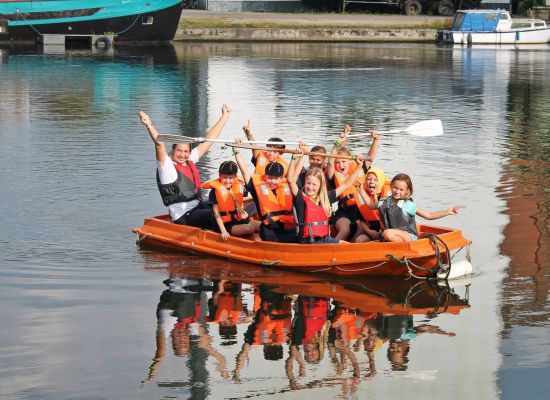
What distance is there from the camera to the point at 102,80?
3338cm

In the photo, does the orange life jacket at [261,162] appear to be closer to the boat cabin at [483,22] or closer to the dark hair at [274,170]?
the dark hair at [274,170]

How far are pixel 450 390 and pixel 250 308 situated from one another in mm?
2908

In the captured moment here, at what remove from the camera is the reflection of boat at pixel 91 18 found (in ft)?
151

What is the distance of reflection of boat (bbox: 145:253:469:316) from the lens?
12.2 meters

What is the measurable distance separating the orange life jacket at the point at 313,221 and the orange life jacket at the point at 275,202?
32cm

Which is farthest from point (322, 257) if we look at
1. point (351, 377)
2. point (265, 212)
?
point (351, 377)

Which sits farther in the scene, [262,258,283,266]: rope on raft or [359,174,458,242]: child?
[262,258,283,266]: rope on raft

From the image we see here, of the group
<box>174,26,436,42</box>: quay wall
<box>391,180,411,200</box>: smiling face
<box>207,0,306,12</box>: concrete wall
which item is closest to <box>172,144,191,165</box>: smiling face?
<box>391,180,411,200</box>: smiling face

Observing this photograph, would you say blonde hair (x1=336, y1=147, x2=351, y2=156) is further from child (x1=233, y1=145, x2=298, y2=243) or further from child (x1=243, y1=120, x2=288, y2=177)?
child (x1=243, y1=120, x2=288, y2=177)

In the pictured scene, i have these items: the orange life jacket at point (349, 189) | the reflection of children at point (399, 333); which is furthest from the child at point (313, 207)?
the reflection of children at point (399, 333)

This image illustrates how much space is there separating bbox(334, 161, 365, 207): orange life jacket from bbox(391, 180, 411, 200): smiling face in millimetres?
823

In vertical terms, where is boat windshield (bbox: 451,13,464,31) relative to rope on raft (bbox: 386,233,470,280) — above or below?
above

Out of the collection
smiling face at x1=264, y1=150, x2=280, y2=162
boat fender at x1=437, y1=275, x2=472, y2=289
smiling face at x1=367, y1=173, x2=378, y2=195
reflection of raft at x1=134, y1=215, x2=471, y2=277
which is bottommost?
boat fender at x1=437, y1=275, x2=472, y2=289

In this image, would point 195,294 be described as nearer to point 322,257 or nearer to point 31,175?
point 322,257
